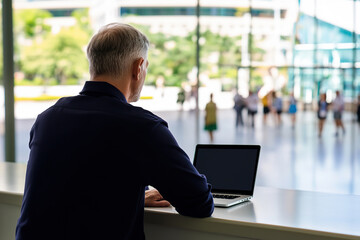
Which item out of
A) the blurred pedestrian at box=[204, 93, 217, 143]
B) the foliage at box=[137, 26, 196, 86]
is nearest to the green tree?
the foliage at box=[137, 26, 196, 86]

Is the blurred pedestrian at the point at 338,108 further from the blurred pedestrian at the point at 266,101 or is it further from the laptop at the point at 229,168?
the laptop at the point at 229,168

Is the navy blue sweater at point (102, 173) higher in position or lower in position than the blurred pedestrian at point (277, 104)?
higher

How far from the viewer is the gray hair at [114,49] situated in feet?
5.91

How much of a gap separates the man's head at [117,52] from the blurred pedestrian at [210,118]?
7997mm

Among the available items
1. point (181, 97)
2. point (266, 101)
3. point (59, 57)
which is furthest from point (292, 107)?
point (59, 57)

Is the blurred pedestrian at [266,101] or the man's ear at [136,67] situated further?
the blurred pedestrian at [266,101]

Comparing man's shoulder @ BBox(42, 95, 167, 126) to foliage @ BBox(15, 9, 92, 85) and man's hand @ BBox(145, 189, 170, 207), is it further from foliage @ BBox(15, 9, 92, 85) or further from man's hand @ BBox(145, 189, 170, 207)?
foliage @ BBox(15, 9, 92, 85)

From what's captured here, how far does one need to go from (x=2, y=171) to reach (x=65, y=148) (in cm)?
146

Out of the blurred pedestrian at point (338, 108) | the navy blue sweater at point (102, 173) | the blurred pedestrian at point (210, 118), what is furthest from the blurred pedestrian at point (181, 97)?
the navy blue sweater at point (102, 173)

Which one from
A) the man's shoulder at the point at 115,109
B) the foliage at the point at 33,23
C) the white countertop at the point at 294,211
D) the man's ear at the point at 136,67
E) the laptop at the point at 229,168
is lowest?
the white countertop at the point at 294,211

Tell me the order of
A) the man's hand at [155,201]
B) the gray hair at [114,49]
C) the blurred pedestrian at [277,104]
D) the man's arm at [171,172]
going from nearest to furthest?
the man's arm at [171,172], the gray hair at [114,49], the man's hand at [155,201], the blurred pedestrian at [277,104]

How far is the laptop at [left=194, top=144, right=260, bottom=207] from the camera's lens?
7.17 ft

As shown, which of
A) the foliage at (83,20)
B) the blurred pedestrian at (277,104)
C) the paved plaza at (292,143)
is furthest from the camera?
the foliage at (83,20)

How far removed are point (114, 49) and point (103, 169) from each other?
1.33 ft
